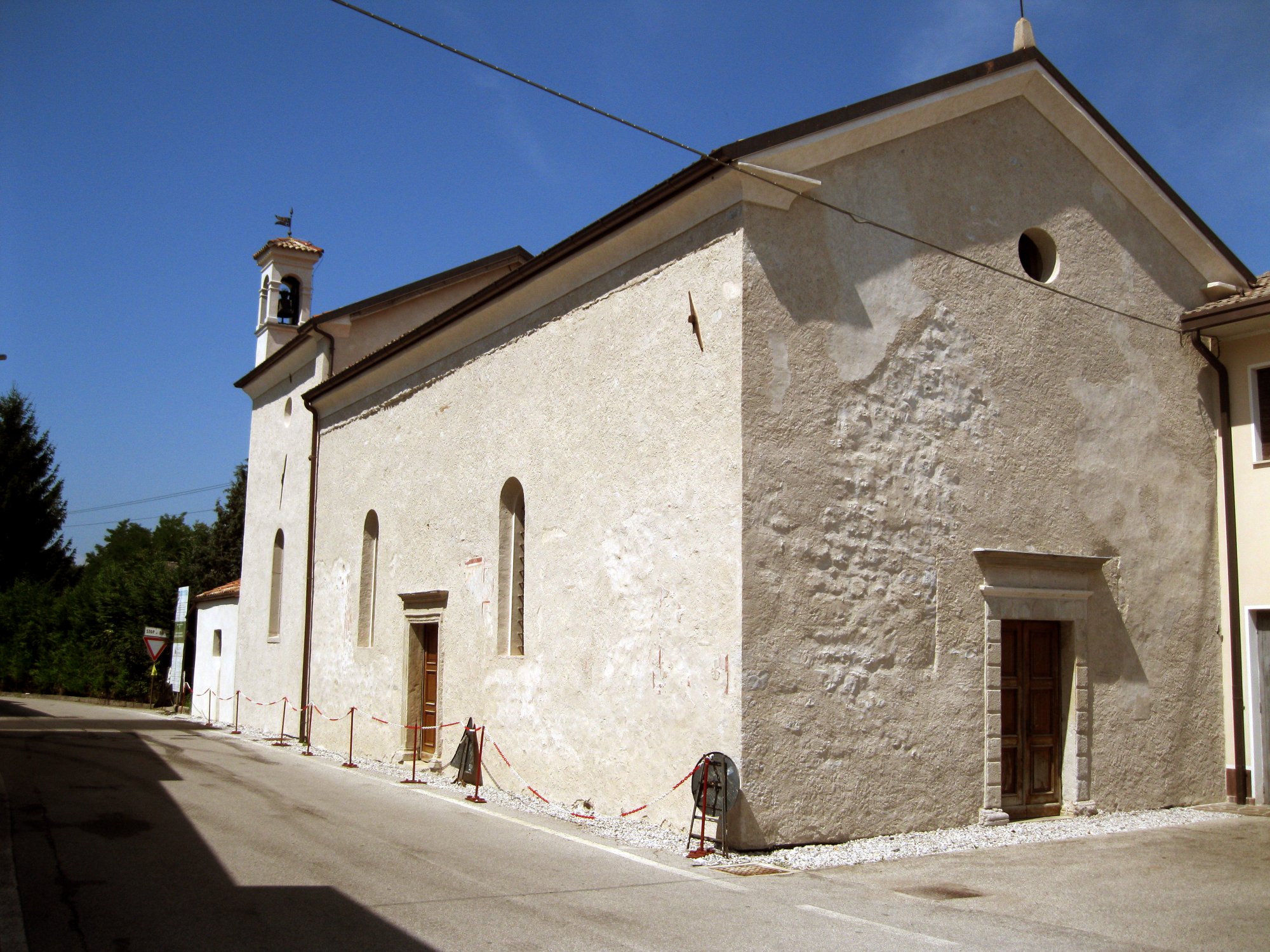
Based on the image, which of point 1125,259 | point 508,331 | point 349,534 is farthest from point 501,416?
point 1125,259

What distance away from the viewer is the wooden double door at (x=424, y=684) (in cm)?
1453

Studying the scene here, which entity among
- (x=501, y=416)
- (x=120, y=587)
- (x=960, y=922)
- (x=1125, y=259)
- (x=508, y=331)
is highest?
(x=1125, y=259)

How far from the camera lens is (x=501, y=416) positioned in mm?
12875

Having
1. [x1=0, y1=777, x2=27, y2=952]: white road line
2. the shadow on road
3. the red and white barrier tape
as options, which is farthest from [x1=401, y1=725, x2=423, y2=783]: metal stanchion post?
[x1=0, y1=777, x2=27, y2=952]: white road line

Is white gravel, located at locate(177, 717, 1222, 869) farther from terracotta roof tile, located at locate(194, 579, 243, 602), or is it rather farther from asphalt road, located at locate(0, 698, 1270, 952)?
terracotta roof tile, located at locate(194, 579, 243, 602)

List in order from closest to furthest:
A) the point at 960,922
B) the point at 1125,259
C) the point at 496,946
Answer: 1. the point at 496,946
2. the point at 960,922
3. the point at 1125,259

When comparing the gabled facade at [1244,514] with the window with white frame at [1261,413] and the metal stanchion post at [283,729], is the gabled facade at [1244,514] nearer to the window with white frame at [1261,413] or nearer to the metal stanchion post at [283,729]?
the window with white frame at [1261,413]

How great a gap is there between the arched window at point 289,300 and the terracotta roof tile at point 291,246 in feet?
2.23

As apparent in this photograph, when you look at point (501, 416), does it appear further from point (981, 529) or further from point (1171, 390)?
point (1171, 390)

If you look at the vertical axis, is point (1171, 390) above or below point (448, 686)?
above

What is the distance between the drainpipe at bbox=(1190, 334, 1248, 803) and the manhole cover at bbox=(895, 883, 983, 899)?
6.42 metres

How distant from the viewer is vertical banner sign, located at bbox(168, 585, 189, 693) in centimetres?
2445

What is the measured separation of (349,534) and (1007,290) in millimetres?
10883

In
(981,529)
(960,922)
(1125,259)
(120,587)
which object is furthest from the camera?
(120,587)
